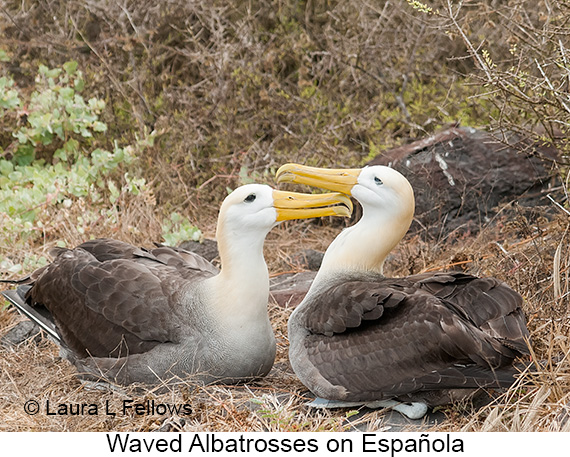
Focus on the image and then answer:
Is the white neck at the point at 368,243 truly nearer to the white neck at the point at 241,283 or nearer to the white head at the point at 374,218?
the white head at the point at 374,218

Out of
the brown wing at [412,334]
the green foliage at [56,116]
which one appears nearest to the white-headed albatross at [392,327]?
the brown wing at [412,334]

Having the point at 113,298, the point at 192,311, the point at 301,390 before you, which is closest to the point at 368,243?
the point at 301,390

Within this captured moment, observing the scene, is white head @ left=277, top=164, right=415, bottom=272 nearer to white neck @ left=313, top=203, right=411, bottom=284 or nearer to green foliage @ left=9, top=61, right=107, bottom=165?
white neck @ left=313, top=203, right=411, bottom=284

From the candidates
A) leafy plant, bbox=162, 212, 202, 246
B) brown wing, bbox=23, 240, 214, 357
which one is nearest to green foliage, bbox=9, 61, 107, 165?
leafy plant, bbox=162, 212, 202, 246

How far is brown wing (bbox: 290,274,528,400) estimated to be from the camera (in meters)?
3.42

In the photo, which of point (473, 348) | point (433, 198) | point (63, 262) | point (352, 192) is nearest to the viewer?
point (473, 348)

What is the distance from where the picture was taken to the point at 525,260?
4.68 metres

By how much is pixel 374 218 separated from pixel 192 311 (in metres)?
1.00

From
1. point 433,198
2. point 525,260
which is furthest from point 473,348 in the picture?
point 433,198

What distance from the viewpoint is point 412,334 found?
3.49 meters

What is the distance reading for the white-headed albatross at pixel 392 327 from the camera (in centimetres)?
343

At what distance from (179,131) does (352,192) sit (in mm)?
3461

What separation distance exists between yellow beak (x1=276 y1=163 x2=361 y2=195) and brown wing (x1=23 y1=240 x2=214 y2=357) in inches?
27.6

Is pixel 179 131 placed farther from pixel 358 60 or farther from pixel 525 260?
pixel 525 260
